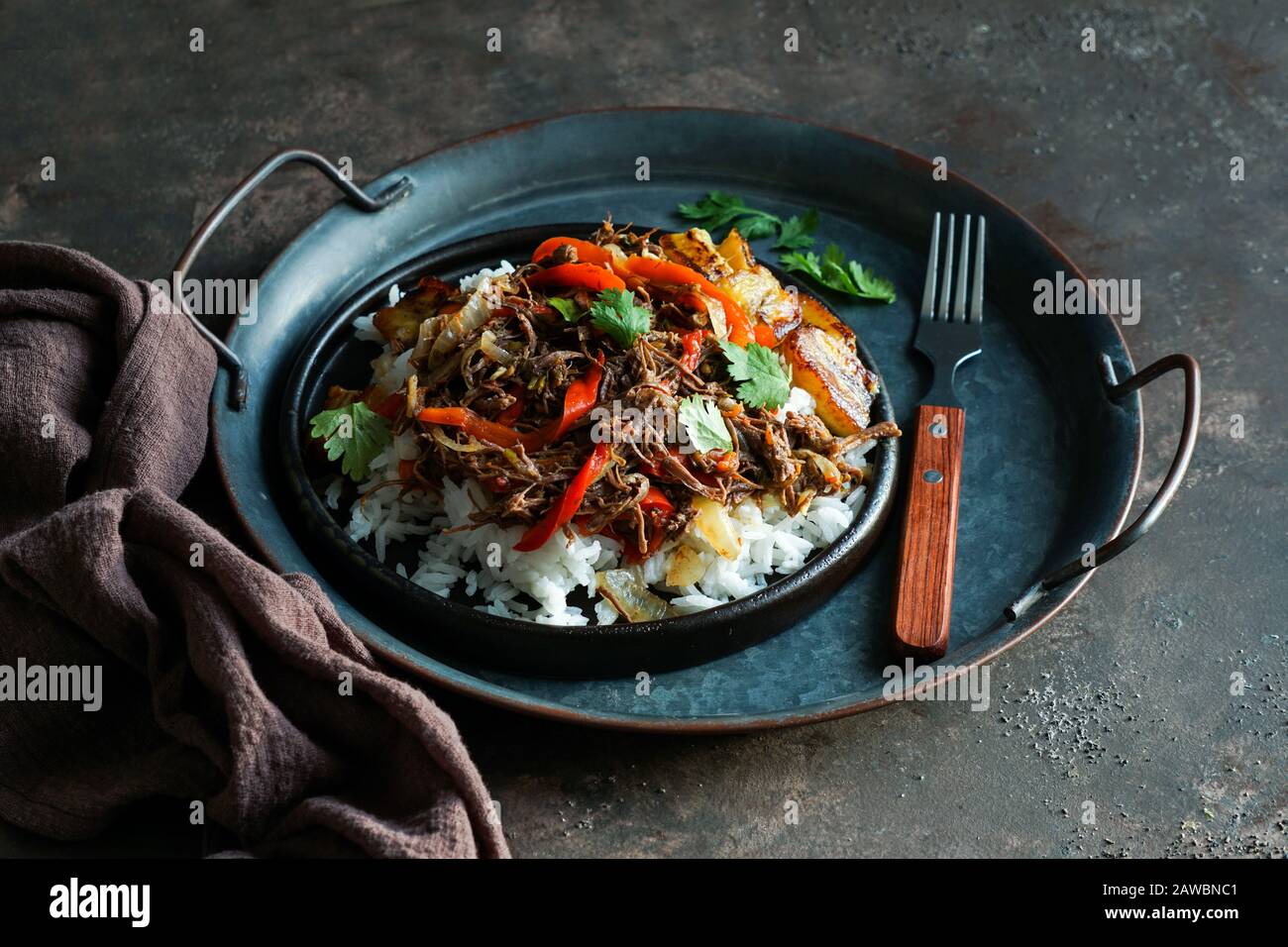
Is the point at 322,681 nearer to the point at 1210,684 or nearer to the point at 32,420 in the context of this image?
the point at 32,420

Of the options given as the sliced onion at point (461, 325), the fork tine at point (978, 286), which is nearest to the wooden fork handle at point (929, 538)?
the fork tine at point (978, 286)

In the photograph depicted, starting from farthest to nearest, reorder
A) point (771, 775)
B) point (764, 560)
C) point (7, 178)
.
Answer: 1. point (7, 178)
2. point (764, 560)
3. point (771, 775)

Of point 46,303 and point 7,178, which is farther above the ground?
point 7,178

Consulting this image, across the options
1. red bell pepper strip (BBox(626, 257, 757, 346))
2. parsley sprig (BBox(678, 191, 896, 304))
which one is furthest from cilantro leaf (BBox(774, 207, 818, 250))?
red bell pepper strip (BBox(626, 257, 757, 346))

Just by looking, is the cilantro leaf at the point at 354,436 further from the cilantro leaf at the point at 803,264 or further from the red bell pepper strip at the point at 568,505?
the cilantro leaf at the point at 803,264

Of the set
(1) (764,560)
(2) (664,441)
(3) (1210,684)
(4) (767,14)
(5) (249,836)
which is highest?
(4) (767,14)

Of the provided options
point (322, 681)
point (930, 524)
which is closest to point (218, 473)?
point (322, 681)
